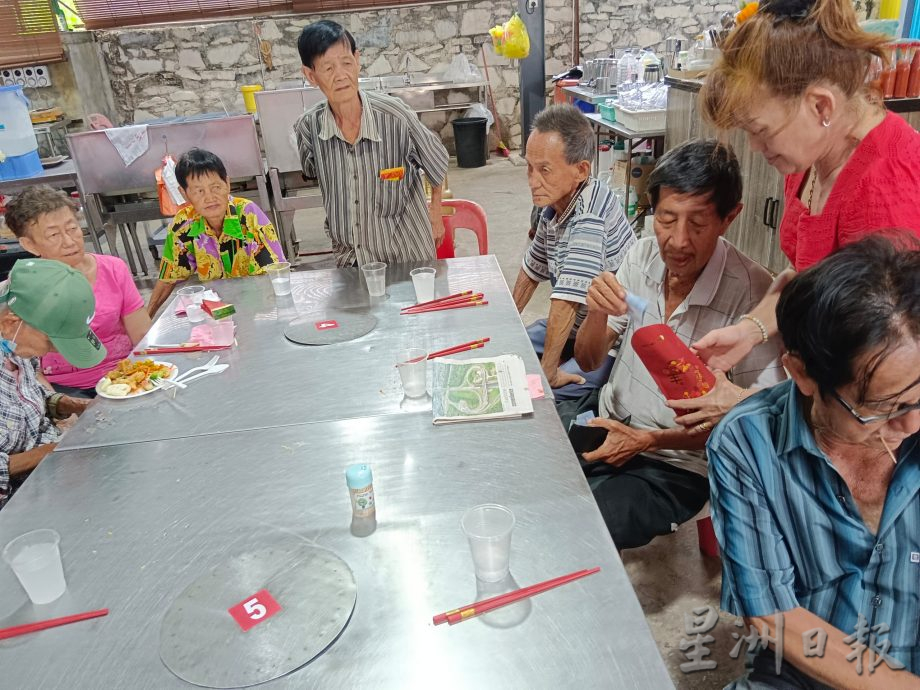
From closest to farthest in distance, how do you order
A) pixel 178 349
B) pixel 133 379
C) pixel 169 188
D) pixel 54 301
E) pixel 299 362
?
pixel 54 301
pixel 133 379
pixel 299 362
pixel 178 349
pixel 169 188

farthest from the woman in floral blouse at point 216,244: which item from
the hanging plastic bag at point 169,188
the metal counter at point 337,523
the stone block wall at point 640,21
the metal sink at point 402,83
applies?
the stone block wall at point 640,21

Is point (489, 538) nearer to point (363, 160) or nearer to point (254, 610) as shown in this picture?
point (254, 610)

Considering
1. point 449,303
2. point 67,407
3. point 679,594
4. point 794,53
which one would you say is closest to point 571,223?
point 449,303

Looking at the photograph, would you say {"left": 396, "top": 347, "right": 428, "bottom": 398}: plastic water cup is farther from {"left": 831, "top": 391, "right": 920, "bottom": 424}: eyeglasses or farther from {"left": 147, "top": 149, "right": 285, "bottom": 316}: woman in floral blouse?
{"left": 147, "top": 149, "right": 285, "bottom": 316}: woman in floral blouse

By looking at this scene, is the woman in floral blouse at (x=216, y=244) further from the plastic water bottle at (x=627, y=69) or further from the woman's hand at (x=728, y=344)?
the plastic water bottle at (x=627, y=69)

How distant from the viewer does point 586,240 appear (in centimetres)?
230

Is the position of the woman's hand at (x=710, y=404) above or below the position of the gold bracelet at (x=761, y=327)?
below

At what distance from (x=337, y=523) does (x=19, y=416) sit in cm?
123

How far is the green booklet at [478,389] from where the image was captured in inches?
63.7

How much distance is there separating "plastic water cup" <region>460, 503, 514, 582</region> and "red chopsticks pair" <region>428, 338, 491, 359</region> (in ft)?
2.49

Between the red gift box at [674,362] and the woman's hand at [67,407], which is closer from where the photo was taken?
the red gift box at [674,362]

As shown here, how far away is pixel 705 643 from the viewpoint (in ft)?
6.02

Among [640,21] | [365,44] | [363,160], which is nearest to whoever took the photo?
[363,160]

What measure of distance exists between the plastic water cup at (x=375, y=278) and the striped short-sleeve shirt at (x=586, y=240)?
65cm
